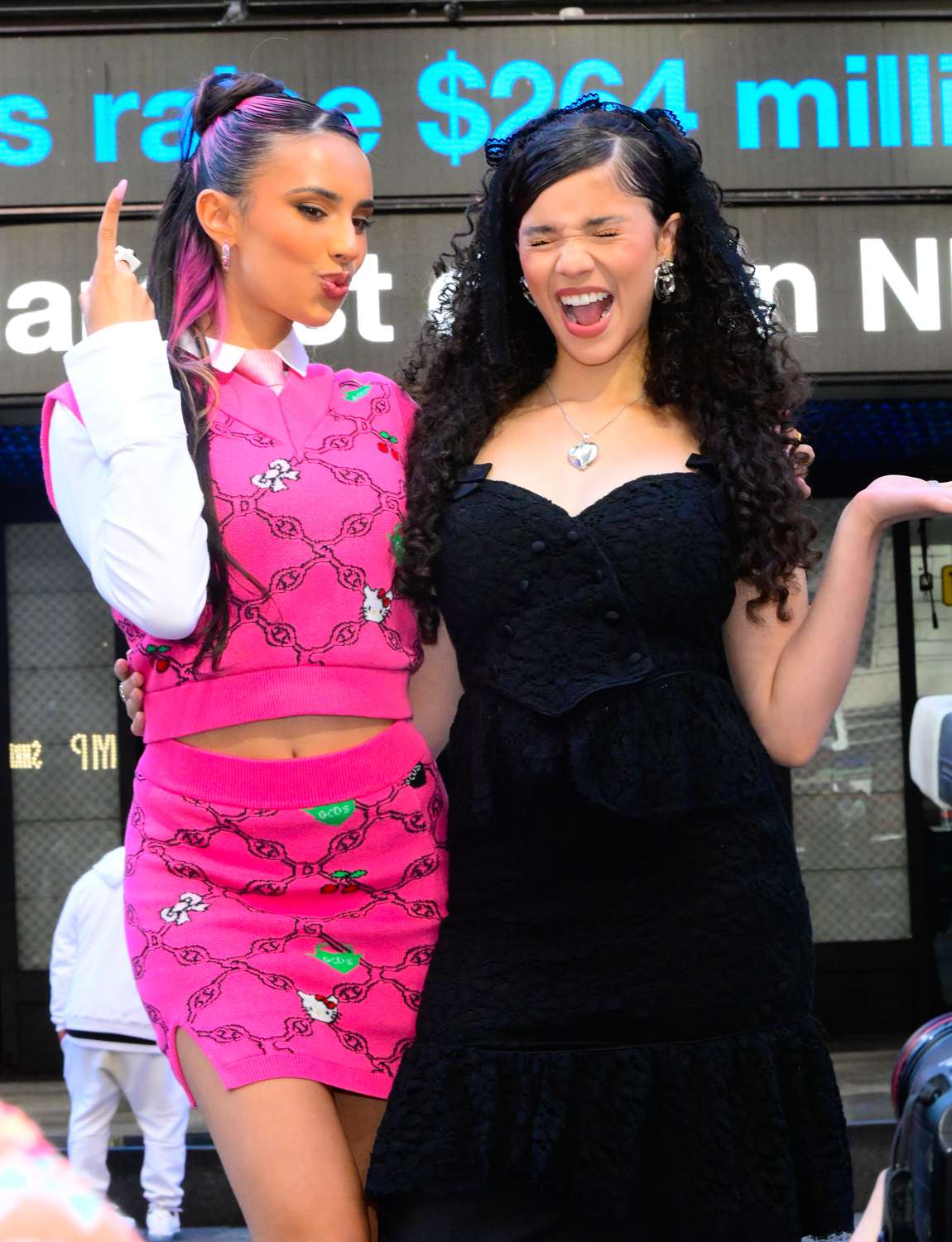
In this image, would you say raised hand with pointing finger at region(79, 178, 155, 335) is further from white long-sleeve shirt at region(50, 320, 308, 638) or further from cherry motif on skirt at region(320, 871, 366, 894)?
cherry motif on skirt at region(320, 871, 366, 894)

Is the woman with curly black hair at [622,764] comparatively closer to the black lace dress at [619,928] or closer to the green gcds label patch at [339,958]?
the black lace dress at [619,928]

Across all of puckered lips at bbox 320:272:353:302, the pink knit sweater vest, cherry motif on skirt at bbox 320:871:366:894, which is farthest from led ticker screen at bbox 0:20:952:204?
cherry motif on skirt at bbox 320:871:366:894

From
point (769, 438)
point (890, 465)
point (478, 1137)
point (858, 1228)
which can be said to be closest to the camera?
point (858, 1228)

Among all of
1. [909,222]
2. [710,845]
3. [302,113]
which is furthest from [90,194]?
[710,845]

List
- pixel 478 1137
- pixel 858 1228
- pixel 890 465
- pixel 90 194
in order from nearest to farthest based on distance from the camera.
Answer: pixel 858 1228 → pixel 478 1137 → pixel 90 194 → pixel 890 465

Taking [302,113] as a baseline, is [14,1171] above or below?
below

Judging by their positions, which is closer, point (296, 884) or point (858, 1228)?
point (858, 1228)

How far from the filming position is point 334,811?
232 centimetres

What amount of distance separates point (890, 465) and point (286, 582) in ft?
20.6

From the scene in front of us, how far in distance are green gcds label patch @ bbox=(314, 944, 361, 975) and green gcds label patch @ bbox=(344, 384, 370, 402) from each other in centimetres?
86

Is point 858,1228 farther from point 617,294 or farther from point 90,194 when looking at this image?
point 90,194

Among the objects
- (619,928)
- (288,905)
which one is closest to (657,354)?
(619,928)

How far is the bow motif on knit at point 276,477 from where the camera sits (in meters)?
2.42

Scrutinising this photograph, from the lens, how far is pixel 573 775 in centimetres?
226
